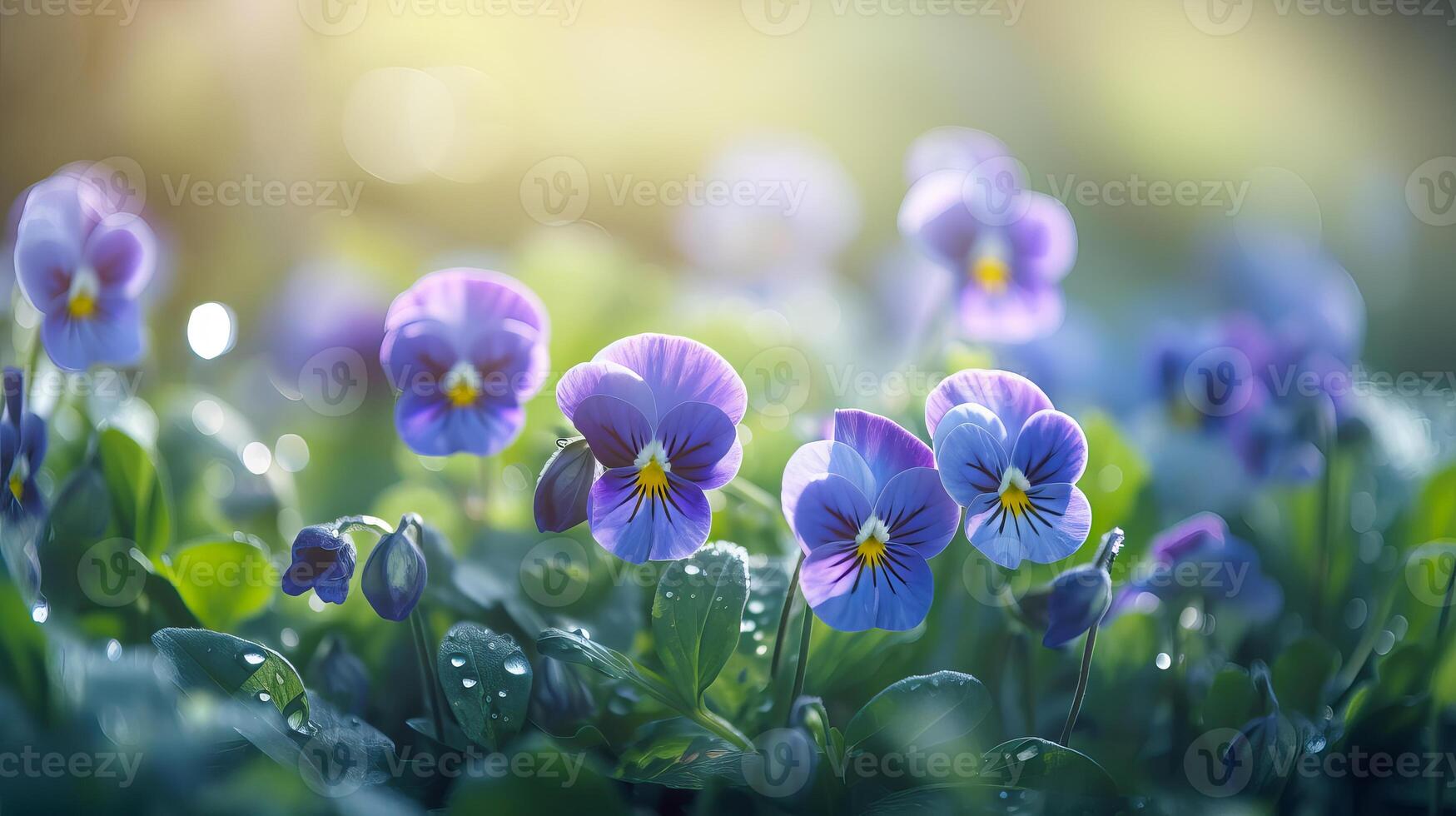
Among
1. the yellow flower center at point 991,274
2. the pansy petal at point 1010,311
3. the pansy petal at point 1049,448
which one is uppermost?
the yellow flower center at point 991,274

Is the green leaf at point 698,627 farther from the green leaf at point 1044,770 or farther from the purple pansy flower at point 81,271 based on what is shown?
the purple pansy flower at point 81,271

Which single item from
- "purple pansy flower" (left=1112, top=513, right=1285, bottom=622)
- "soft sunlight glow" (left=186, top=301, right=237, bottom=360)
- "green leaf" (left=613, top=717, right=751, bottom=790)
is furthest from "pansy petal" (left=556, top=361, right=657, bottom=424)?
"soft sunlight glow" (left=186, top=301, right=237, bottom=360)

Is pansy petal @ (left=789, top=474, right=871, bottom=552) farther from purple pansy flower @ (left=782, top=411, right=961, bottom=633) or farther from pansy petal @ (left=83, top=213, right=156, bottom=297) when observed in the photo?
pansy petal @ (left=83, top=213, right=156, bottom=297)

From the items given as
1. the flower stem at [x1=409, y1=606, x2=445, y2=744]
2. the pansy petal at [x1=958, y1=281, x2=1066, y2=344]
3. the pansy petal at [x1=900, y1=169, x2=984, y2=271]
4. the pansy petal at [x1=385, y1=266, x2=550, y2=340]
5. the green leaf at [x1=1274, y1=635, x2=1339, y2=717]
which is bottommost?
the flower stem at [x1=409, y1=606, x2=445, y2=744]

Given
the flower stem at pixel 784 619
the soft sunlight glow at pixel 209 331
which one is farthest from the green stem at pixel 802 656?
the soft sunlight glow at pixel 209 331

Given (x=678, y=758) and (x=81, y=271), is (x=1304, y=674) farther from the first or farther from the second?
(x=81, y=271)

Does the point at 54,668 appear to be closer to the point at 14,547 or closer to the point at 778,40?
the point at 14,547
